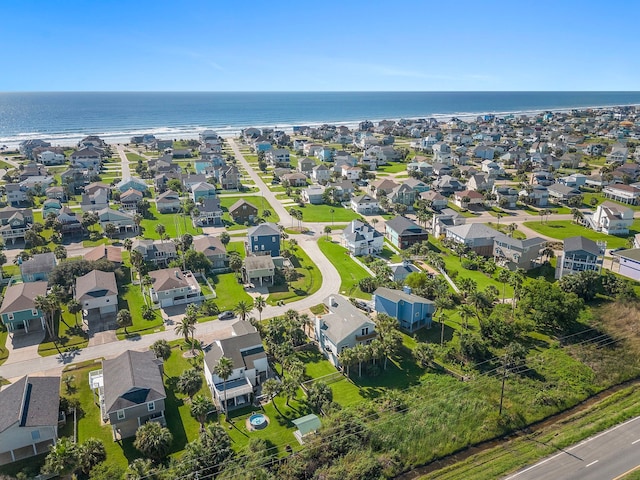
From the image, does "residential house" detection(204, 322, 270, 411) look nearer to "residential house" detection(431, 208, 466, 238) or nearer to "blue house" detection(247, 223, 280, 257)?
"blue house" detection(247, 223, 280, 257)

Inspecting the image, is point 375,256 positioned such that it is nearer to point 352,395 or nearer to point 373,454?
point 352,395

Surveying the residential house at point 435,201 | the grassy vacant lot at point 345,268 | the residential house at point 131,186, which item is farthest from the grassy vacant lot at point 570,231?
the residential house at point 131,186

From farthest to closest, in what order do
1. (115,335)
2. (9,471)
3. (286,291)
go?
(286,291)
(115,335)
(9,471)

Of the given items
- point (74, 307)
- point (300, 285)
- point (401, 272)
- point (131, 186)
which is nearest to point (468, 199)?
point (401, 272)

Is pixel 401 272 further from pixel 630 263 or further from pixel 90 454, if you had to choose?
pixel 90 454

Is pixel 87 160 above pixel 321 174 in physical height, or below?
above

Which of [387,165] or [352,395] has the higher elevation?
[387,165]

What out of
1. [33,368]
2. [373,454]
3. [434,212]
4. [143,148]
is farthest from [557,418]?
[143,148]
